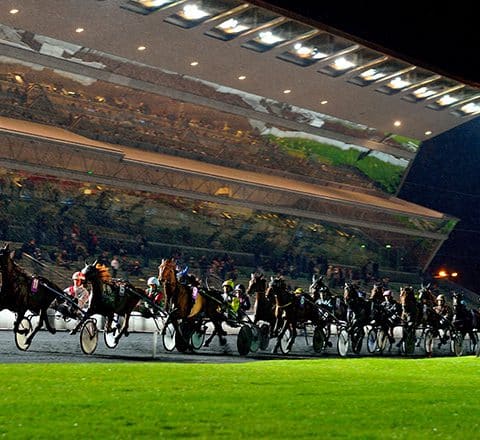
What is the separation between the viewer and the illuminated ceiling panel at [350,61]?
38.7 meters

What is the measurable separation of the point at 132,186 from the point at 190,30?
672 centimetres

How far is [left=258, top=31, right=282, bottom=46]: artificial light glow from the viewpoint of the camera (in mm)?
36188

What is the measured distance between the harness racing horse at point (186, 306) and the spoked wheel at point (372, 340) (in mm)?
6989

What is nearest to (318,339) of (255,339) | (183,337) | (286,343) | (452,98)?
(286,343)

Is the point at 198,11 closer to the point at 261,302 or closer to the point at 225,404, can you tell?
the point at 261,302

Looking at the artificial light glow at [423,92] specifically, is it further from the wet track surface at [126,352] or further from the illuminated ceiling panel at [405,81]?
the wet track surface at [126,352]

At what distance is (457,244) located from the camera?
61.3 meters

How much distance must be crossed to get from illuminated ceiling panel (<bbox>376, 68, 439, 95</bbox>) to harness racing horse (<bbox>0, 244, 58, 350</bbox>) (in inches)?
976

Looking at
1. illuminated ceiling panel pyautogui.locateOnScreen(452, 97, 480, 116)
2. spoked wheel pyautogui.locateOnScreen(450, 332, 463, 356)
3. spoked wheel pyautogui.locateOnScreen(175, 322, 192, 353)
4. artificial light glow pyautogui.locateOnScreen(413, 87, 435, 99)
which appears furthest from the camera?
illuminated ceiling panel pyautogui.locateOnScreen(452, 97, 480, 116)

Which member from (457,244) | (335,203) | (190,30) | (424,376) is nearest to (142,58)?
(190,30)

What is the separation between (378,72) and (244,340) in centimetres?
2127

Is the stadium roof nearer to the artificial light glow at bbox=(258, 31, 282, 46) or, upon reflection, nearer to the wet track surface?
the artificial light glow at bbox=(258, 31, 282, 46)

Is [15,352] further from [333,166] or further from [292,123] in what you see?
[333,166]

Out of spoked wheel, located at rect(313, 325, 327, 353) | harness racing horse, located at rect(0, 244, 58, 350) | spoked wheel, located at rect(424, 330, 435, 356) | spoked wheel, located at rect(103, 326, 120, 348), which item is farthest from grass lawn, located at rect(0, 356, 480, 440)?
spoked wheel, located at rect(424, 330, 435, 356)
